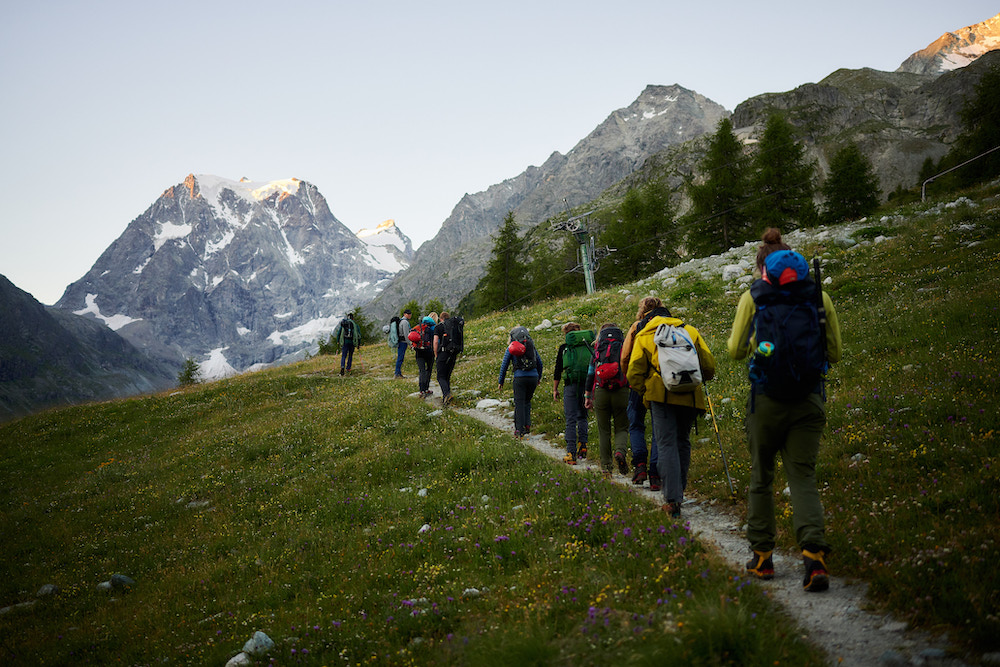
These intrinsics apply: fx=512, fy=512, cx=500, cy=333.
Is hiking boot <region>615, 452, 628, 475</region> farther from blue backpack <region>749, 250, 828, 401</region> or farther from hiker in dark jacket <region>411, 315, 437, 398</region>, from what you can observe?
hiker in dark jacket <region>411, 315, 437, 398</region>

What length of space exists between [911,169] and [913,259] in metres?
194

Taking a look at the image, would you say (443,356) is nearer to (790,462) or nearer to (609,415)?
(609,415)

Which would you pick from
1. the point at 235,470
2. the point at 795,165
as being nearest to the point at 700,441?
the point at 235,470

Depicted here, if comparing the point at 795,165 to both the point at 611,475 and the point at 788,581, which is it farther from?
the point at 788,581

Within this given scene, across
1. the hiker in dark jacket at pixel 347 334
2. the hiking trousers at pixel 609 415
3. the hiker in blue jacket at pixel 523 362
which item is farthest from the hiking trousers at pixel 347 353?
the hiking trousers at pixel 609 415

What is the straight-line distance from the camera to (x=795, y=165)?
44594mm

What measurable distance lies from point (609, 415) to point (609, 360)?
1133mm

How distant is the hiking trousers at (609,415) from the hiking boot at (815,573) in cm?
469

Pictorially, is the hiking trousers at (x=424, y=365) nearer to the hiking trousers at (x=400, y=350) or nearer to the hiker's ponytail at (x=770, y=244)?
the hiking trousers at (x=400, y=350)

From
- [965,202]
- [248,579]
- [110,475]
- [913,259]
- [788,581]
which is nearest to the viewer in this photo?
[788,581]

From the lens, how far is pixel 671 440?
7246 mm

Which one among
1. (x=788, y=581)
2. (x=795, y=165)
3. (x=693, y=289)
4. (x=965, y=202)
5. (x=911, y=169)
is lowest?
(x=788, y=581)

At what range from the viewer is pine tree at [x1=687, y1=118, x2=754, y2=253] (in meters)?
45.7

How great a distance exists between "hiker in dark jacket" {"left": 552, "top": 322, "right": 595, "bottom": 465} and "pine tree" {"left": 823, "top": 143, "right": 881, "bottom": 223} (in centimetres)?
5153
